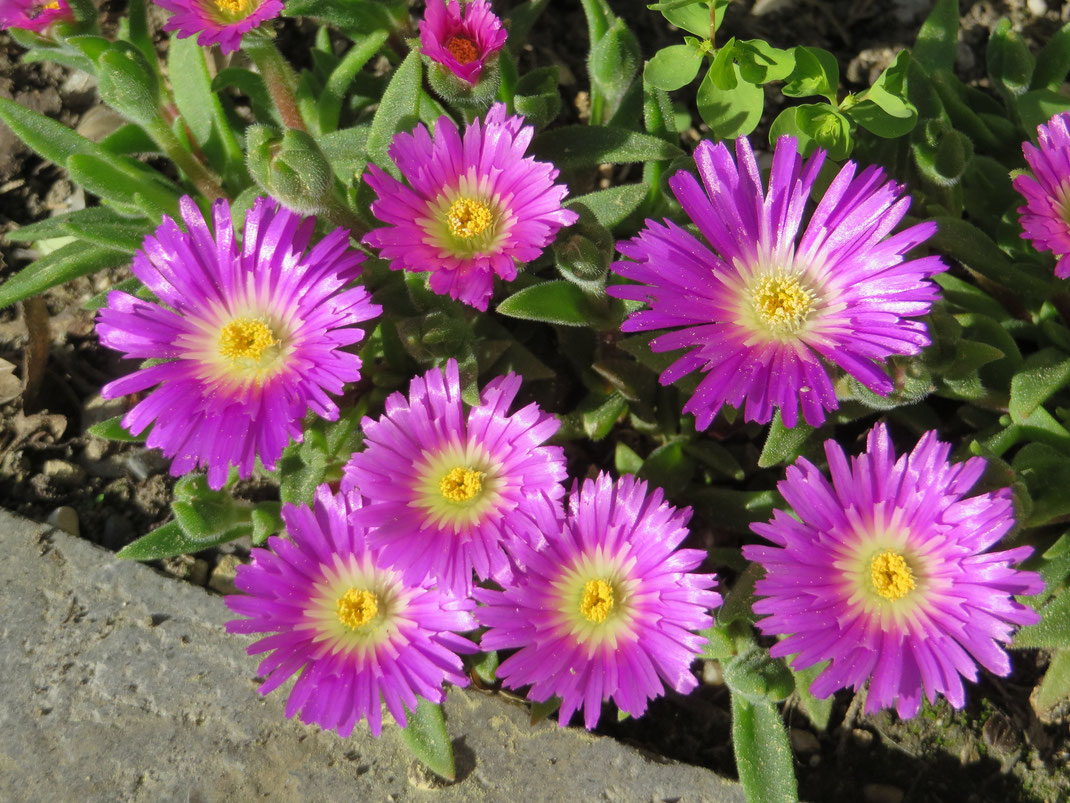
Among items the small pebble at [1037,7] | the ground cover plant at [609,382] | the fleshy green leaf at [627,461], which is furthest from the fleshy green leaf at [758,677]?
the small pebble at [1037,7]

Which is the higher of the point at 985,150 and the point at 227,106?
the point at 985,150

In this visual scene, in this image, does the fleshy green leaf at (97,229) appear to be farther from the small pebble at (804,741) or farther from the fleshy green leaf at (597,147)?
the small pebble at (804,741)

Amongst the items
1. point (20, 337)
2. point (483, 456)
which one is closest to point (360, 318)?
point (483, 456)

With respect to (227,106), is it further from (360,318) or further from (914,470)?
(914,470)

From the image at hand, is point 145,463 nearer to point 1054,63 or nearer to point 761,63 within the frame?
point 761,63

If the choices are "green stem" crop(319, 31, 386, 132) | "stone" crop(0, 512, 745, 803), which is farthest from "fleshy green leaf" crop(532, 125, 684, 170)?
"stone" crop(0, 512, 745, 803)

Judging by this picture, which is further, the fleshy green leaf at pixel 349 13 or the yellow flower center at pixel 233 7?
the fleshy green leaf at pixel 349 13
